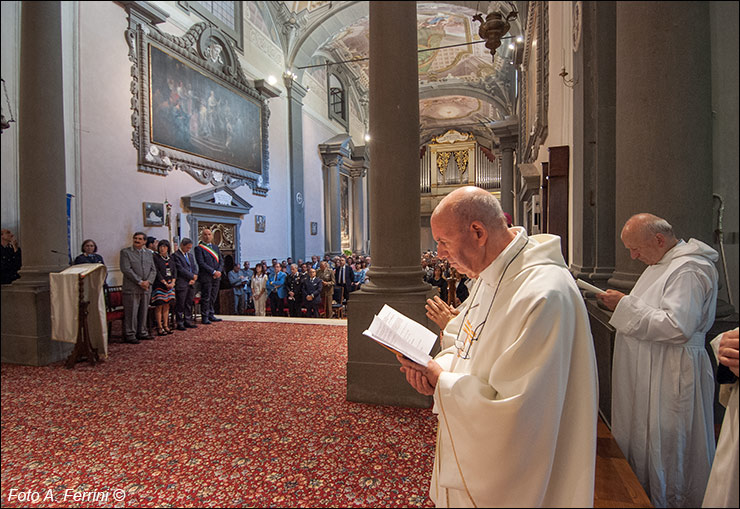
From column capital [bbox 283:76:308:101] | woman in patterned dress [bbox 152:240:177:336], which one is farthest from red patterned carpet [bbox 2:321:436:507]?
column capital [bbox 283:76:308:101]

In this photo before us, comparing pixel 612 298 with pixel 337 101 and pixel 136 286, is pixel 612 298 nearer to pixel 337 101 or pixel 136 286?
pixel 136 286

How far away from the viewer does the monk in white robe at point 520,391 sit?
1166 millimetres

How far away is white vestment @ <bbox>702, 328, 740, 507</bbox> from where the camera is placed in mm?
1199

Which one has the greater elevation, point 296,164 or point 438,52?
point 438,52

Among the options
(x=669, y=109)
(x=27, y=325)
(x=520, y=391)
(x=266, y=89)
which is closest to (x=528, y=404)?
(x=520, y=391)

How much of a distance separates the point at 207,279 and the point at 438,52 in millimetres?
13451

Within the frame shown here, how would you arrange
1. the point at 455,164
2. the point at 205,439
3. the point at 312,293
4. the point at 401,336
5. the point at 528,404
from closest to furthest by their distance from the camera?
1. the point at 528,404
2. the point at 401,336
3. the point at 205,439
4. the point at 312,293
5. the point at 455,164

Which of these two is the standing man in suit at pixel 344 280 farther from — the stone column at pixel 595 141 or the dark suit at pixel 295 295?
the stone column at pixel 595 141

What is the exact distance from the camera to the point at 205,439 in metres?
2.70

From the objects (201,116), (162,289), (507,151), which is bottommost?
(162,289)

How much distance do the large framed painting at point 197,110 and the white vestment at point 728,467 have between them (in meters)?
8.74

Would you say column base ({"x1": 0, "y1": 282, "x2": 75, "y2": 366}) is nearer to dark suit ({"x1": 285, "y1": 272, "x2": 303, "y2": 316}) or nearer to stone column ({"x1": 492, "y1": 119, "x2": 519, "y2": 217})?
dark suit ({"x1": 285, "y1": 272, "x2": 303, "y2": 316})

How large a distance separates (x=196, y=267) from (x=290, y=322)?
1899 mm

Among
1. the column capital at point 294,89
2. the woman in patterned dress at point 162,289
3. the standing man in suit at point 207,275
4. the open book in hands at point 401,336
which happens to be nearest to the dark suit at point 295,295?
the standing man in suit at point 207,275
